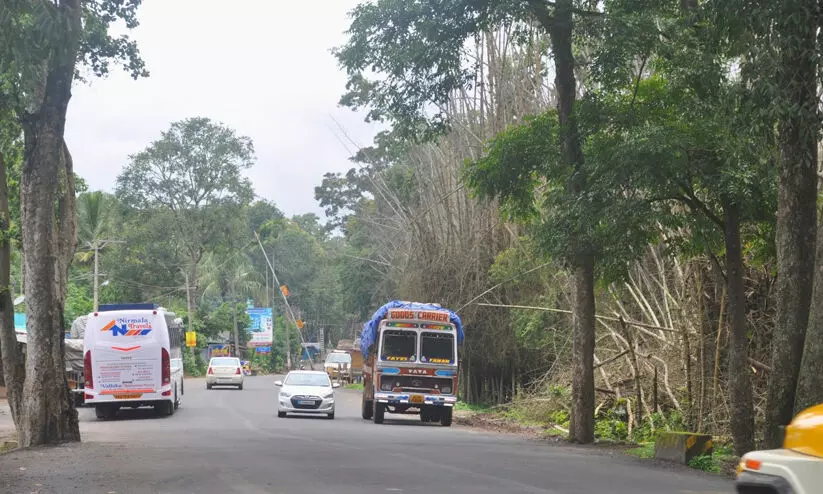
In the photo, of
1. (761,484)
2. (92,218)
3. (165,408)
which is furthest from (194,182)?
(761,484)

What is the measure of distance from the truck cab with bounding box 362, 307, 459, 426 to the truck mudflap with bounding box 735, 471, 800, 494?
71.4ft

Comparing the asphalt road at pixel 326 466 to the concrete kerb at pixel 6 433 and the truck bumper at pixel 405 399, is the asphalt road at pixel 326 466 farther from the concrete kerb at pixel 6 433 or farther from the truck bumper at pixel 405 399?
the truck bumper at pixel 405 399

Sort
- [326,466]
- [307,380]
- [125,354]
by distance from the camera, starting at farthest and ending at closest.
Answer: [307,380] → [125,354] → [326,466]

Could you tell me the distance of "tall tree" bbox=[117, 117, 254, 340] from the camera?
70000 millimetres

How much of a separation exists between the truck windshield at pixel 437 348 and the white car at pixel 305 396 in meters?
3.93

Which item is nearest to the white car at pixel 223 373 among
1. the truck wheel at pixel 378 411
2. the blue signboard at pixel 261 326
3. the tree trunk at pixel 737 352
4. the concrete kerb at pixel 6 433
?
the concrete kerb at pixel 6 433

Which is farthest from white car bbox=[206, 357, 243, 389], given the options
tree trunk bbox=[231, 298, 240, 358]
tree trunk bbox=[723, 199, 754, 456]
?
tree trunk bbox=[723, 199, 754, 456]

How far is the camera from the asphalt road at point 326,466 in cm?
1210

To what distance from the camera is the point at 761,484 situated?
616cm

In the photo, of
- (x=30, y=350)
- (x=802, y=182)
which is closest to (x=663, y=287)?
(x=802, y=182)

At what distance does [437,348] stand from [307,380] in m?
5.03

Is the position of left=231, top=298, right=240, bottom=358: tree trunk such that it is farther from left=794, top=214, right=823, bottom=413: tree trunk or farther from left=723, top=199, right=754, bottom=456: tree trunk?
left=794, top=214, right=823, bottom=413: tree trunk

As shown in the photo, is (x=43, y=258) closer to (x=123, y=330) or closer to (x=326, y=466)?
(x=326, y=466)

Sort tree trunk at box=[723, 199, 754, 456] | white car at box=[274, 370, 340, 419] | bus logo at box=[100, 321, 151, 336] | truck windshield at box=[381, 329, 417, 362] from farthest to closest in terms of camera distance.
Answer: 1. white car at box=[274, 370, 340, 419]
2. bus logo at box=[100, 321, 151, 336]
3. truck windshield at box=[381, 329, 417, 362]
4. tree trunk at box=[723, 199, 754, 456]
